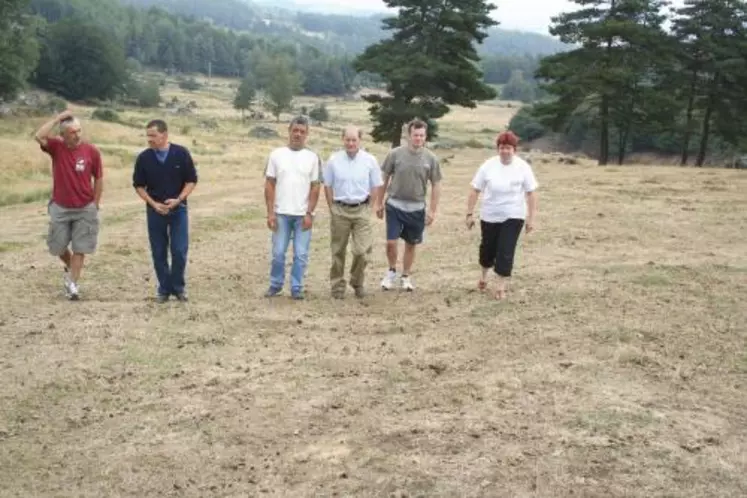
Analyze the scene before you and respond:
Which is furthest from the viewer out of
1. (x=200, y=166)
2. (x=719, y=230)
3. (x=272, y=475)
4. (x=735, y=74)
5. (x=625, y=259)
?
(x=735, y=74)

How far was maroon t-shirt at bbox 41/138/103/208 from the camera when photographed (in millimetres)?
7504

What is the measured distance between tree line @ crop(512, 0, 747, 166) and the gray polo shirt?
2194 centimetres

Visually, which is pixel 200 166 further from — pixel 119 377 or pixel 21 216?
pixel 119 377

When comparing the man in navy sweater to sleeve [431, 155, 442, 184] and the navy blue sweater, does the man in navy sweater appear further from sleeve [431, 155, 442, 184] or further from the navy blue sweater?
sleeve [431, 155, 442, 184]

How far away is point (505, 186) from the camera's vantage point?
765 centimetres

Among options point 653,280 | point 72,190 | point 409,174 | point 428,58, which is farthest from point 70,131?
point 428,58

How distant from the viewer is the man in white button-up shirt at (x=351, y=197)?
7738 mm

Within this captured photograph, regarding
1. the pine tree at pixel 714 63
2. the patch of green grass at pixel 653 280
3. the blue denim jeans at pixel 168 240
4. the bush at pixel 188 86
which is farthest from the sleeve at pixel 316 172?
the bush at pixel 188 86

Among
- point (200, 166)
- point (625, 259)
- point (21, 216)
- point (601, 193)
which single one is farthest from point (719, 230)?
point (200, 166)

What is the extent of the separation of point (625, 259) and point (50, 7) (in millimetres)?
164839

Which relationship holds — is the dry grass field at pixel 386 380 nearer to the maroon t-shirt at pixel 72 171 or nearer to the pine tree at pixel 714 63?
the maroon t-shirt at pixel 72 171

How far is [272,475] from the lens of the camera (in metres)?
4.03

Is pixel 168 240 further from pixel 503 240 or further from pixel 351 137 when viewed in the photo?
pixel 503 240

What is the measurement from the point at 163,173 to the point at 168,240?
717 millimetres
